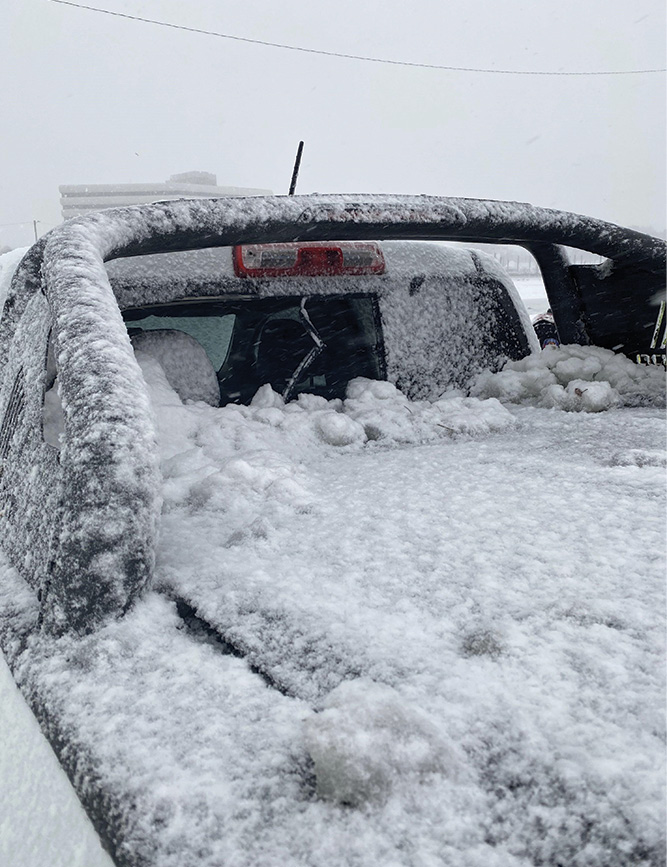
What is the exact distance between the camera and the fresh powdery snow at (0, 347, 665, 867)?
67 centimetres

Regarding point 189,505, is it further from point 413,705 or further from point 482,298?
point 482,298

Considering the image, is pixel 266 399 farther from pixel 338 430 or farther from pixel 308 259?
pixel 308 259

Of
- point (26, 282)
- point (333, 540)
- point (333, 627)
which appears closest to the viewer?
point (333, 627)

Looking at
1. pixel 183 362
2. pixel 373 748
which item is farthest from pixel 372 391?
pixel 373 748

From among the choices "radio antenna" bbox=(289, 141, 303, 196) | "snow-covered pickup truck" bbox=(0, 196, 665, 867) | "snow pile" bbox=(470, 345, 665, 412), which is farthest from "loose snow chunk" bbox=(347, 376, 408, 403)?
"radio antenna" bbox=(289, 141, 303, 196)

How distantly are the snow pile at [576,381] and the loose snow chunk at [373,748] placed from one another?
216cm

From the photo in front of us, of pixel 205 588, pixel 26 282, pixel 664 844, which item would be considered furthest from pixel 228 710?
pixel 26 282

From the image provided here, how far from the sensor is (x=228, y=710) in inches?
34.1

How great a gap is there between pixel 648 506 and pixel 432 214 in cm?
115

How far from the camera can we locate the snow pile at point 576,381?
2.72 meters

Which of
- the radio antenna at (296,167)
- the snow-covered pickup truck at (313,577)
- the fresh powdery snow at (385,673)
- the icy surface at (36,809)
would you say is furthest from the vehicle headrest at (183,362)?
the icy surface at (36,809)

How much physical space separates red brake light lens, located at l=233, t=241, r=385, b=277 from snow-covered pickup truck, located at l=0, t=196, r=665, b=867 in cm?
1

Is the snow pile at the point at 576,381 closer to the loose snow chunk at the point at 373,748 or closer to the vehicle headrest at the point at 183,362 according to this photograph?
the vehicle headrest at the point at 183,362

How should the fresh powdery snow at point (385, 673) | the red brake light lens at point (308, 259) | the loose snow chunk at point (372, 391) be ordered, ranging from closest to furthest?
A: the fresh powdery snow at point (385, 673)
the red brake light lens at point (308, 259)
the loose snow chunk at point (372, 391)
